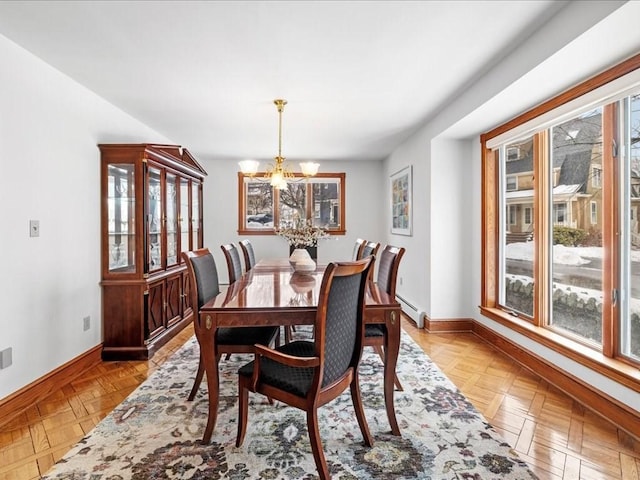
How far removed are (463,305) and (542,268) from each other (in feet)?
3.77

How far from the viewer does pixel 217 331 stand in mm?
2309

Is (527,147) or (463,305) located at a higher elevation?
(527,147)

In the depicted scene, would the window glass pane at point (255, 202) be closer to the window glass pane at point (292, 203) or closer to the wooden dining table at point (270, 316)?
the window glass pane at point (292, 203)

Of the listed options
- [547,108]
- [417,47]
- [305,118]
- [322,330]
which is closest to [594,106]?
[547,108]

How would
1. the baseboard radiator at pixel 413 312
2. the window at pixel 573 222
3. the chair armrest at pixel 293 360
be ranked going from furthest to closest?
the baseboard radiator at pixel 413 312 → the window at pixel 573 222 → the chair armrest at pixel 293 360

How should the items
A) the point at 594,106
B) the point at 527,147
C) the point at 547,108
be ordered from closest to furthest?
the point at 594,106 → the point at 547,108 → the point at 527,147

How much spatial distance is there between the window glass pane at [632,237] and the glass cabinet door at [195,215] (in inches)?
163

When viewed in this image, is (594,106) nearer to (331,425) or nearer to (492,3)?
(492,3)

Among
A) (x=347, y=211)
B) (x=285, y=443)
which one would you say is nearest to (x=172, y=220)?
(x=285, y=443)

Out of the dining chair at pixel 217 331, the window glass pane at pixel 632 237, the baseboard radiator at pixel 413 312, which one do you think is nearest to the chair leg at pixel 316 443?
the dining chair at pixel 217 331

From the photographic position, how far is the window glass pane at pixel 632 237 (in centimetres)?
203

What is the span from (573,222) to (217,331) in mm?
2613

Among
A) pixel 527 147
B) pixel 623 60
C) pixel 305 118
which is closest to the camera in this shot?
pixel 623 60

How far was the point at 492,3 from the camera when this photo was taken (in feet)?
5.88
